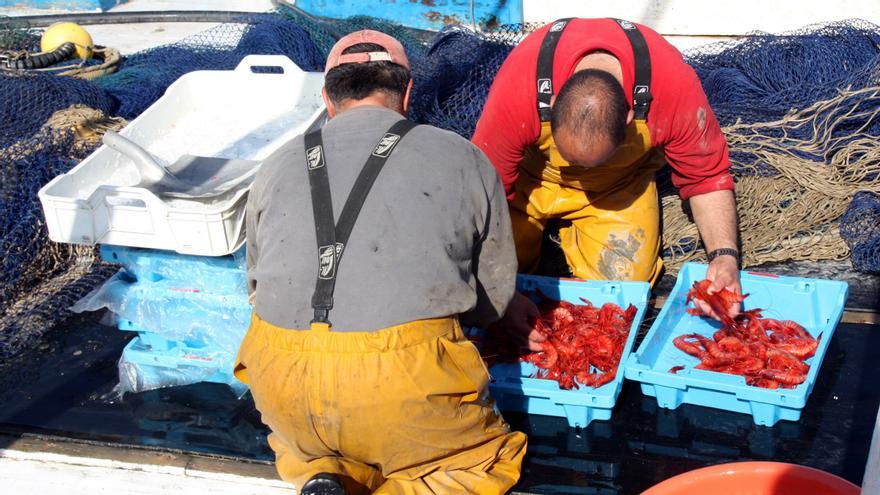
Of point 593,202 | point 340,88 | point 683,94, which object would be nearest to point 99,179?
point 340,88

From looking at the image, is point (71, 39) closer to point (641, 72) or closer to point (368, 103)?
point (368, 103)

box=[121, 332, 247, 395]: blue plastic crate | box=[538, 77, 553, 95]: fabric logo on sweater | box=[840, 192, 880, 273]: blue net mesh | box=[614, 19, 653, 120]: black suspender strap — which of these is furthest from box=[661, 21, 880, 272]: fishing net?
box=[121, 332, 247, 395]: blue plastic crate

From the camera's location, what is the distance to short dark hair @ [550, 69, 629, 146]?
139 inches

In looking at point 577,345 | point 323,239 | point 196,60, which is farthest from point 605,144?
point 196,60

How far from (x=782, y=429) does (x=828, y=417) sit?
0.78ft

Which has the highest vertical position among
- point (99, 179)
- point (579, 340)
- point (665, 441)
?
point (99, 179)

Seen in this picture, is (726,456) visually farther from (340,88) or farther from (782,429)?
(340,88)

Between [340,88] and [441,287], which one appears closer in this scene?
[441,287]

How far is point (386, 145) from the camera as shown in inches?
119

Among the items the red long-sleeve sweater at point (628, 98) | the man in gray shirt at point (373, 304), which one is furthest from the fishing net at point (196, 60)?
the man in gray shirt at point (373, 304)

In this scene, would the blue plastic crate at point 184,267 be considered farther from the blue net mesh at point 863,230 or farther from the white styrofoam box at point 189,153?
the blue net mesh at point 863,230

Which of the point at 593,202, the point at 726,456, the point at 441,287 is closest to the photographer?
the point at 441,287

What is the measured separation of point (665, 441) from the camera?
3.78m

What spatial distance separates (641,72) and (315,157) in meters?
1.71
